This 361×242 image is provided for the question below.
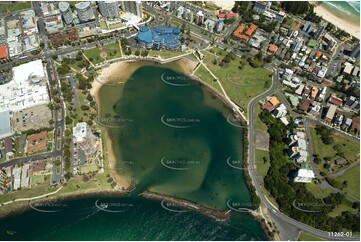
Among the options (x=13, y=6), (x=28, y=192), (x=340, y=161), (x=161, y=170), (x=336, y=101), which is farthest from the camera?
(x=13, y=6)

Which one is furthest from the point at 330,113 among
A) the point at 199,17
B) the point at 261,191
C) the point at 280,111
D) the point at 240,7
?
the point at 199,17

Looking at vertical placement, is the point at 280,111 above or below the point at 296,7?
below

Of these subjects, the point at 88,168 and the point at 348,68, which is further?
the point at 348,68

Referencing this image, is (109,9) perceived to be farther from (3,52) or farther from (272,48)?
(272,48)

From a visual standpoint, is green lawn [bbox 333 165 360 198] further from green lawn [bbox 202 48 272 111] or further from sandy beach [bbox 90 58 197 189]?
sandy beach [bbox 90 58 197 189]

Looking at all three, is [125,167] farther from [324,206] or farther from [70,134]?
[324,206]

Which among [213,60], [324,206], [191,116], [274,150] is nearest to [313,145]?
[274,150]
